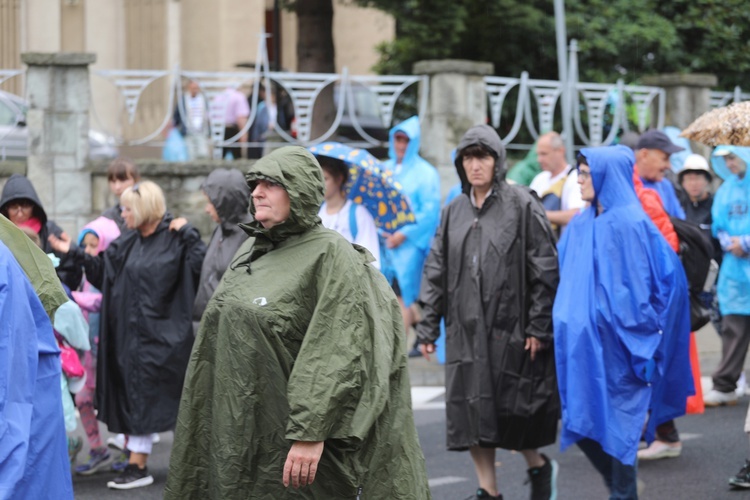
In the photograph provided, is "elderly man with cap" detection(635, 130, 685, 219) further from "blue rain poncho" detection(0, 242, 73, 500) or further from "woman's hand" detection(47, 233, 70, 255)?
"blue rain poncho" detection(0, 242, 73, 500)

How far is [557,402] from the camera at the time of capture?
6535 millimetres

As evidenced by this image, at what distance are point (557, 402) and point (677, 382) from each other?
0.76 meters

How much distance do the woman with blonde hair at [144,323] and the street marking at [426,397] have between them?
2692 mm

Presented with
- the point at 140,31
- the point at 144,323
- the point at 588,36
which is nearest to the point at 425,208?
the point at 144,323

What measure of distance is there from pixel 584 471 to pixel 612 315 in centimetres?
182

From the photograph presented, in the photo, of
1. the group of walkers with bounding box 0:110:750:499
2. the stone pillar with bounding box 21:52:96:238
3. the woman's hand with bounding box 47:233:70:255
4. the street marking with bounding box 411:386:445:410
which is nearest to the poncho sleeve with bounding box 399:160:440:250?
the street marking with bounding box 411:386:445:410

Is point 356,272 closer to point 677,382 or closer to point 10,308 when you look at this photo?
point 10,308

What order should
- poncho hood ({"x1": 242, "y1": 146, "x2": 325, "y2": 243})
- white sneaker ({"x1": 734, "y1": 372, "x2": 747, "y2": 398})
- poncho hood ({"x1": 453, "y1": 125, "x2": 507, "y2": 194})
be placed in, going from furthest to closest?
white sneaker ({"x1": 734, "y1": 372, "x2": 747, "y2": 398}) < poncho hood ({"x1": 453, "y1": 125, "x2": 507, "y2": 194}) < poncho hood ({"x1": 242, "y1": 146, "x2": 325, "y2": 243})

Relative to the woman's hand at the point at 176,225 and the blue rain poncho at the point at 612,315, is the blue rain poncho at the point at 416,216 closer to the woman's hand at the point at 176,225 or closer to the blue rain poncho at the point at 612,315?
the woman's hand at the point at 176,225

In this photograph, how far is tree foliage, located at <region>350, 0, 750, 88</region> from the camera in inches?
747

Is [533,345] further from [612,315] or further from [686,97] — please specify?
[686,97]

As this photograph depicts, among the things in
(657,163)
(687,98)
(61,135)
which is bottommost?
(657,163)

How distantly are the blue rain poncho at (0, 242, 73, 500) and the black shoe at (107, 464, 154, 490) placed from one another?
10.3 feet

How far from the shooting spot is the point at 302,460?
13.9ft
